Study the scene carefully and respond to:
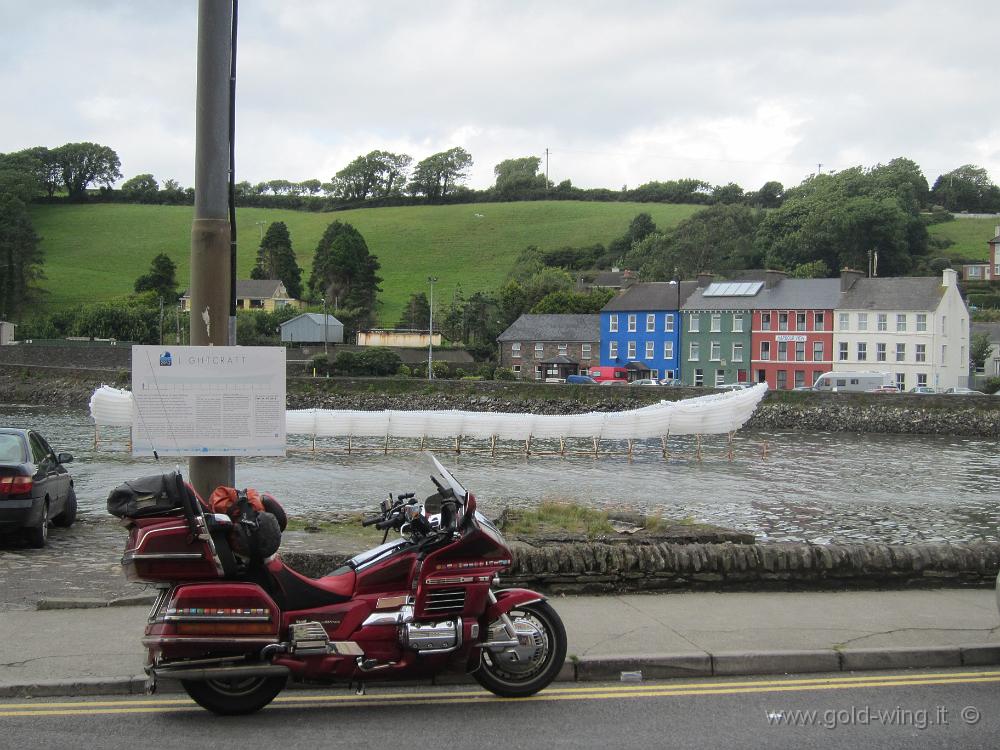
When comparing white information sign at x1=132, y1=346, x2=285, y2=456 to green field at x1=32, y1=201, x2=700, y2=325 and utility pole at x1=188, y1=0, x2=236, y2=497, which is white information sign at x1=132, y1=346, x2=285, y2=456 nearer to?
utility pole at x1=188, y1=0, x2=236, y2=497

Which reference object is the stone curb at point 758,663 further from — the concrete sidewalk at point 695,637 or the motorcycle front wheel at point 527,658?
the motorcycle front wheel at point 527,658

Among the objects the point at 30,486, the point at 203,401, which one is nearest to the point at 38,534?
the point at 30,486

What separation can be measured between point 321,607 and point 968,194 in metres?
192

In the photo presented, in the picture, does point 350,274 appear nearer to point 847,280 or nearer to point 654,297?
point 654,297

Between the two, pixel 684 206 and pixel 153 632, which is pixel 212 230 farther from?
pixel 684 206

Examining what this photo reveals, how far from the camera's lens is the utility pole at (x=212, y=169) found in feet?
29.6

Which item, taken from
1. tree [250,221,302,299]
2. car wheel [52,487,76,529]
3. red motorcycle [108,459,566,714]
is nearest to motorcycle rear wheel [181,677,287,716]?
red motorcycle [108,459,566,714]

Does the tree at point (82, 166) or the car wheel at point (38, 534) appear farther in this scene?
the tree at point (82, 166)

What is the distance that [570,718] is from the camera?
659 centimetres

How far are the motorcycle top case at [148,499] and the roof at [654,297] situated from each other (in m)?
86.8

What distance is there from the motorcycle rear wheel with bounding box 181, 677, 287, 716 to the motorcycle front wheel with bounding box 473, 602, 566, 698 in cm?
144

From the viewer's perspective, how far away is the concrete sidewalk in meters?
7.48

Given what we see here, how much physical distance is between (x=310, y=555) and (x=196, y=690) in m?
3.43

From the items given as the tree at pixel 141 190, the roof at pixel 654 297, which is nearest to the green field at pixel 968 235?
the roof at pixel 654 297
